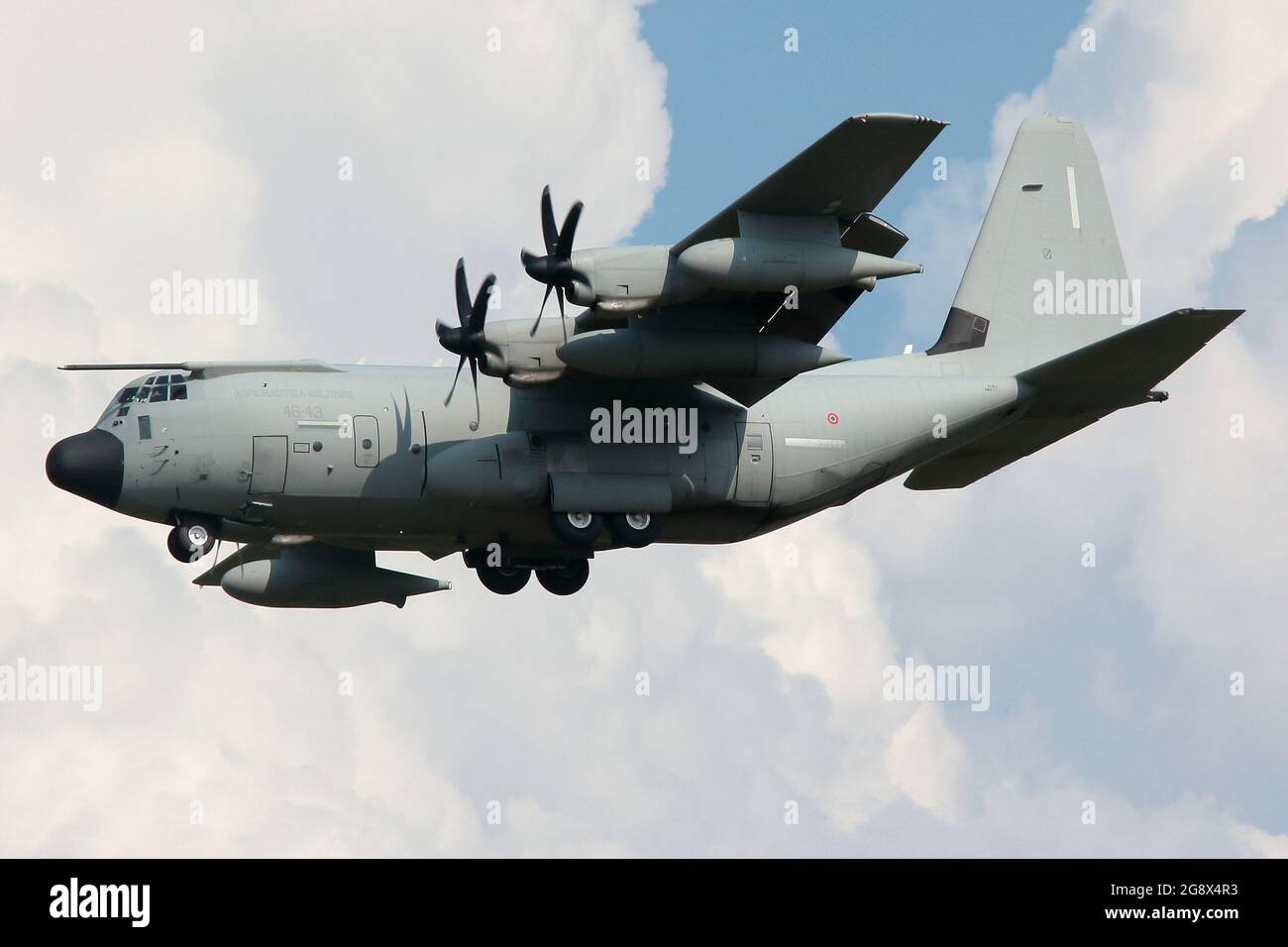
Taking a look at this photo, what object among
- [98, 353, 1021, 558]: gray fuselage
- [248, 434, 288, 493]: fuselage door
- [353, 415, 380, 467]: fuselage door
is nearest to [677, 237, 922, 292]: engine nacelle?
[98, 353, 1021, 558]: gray fuselage

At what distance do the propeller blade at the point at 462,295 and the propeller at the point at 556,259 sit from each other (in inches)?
63.4

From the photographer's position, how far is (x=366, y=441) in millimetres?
24062

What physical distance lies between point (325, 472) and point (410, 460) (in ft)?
3.42

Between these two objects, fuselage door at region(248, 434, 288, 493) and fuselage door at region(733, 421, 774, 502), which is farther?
fuselage door at region(733, 421, 774, 502)

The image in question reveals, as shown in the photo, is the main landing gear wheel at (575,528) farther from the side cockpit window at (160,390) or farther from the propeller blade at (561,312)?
the side cockpit window at (160,390)

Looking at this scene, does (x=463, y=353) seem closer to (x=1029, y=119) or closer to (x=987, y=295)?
(x=987, y=295)

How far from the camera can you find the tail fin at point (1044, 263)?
27.9 meters

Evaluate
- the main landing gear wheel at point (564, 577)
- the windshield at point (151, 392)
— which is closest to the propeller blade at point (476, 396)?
the main landing gear wheel at point (564, 577)

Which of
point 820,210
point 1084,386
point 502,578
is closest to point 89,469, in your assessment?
point 502,578

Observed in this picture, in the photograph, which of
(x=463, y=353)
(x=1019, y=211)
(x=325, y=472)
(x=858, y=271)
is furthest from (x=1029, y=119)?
(x=325, y=472)

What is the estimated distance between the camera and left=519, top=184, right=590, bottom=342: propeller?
74.8 ft

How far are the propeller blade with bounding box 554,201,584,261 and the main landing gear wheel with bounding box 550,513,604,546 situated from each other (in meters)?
3.51

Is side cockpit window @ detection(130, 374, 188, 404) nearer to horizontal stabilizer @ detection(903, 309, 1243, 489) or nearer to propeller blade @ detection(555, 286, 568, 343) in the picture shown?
propeller blade @ detection(555, 286, 568, 343)

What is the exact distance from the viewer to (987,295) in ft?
92.3
